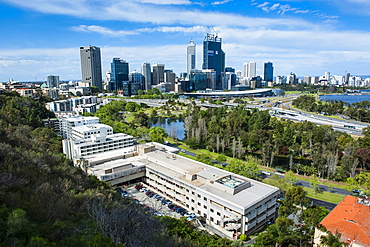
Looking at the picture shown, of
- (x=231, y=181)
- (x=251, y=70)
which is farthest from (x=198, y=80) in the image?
(x=231, y=181)

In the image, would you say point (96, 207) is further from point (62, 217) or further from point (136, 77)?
point (136, 77)

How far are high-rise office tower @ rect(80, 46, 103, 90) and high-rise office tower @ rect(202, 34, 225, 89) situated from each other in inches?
1611

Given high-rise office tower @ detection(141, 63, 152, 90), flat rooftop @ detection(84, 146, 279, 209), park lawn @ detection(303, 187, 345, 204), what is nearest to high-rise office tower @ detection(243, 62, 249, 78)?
high-rise office tower @ detection(141, 63, 152, 90)

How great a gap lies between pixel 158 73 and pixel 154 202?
3510 inches

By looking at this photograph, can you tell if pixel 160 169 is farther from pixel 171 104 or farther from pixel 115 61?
pixel 115 61

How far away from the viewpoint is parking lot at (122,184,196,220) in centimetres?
1390

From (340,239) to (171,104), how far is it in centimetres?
4882

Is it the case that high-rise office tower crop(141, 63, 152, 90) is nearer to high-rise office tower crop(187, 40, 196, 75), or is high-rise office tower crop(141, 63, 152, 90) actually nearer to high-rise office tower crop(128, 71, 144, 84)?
high-rise office tower crop(128, 71, 144, 84)

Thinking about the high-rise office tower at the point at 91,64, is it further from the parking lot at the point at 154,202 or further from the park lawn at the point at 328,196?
the park lawn at the point at 328,196

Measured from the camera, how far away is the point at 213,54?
102500 millimetres

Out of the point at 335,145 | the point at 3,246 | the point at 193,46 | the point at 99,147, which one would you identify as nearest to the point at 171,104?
the point at 99,147

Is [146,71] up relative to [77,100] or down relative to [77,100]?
up

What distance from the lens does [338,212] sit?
1148cm

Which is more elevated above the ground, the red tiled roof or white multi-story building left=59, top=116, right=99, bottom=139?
white multi-story building left=59, top=116, right=99, bottom=139
